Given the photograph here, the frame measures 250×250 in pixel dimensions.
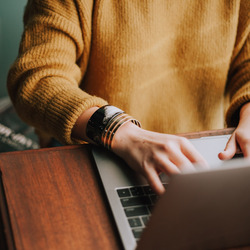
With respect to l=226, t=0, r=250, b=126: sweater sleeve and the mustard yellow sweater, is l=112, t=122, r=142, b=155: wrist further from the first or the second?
l=226, t=0, r=250, b=126: sweater sleeve

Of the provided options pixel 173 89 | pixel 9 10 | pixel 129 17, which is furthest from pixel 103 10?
pixel 9 10

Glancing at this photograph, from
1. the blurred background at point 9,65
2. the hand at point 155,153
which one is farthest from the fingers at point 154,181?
the blurred background at point 9,65

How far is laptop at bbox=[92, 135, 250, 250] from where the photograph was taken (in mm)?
292

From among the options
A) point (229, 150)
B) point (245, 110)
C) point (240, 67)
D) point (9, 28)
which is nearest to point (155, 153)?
point (229, 150)

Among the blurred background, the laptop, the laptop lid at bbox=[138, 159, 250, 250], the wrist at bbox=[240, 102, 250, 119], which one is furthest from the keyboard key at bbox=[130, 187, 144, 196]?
the blurred background

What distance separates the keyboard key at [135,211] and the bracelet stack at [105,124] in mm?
133

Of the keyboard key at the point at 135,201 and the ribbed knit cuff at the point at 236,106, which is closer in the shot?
the keyboard key at the point at 135,201

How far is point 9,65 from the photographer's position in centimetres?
141

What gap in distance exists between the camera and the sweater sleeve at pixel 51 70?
588 mm

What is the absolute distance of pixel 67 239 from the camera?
38cm

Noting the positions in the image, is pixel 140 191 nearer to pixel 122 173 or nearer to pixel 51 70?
pixel 122 173

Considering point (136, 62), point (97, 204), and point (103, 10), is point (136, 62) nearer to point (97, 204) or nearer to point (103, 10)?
point (103, 10)

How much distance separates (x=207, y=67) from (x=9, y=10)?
3.04 ft

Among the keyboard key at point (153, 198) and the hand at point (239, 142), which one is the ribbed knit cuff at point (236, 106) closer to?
the hand at point (239, 142)
